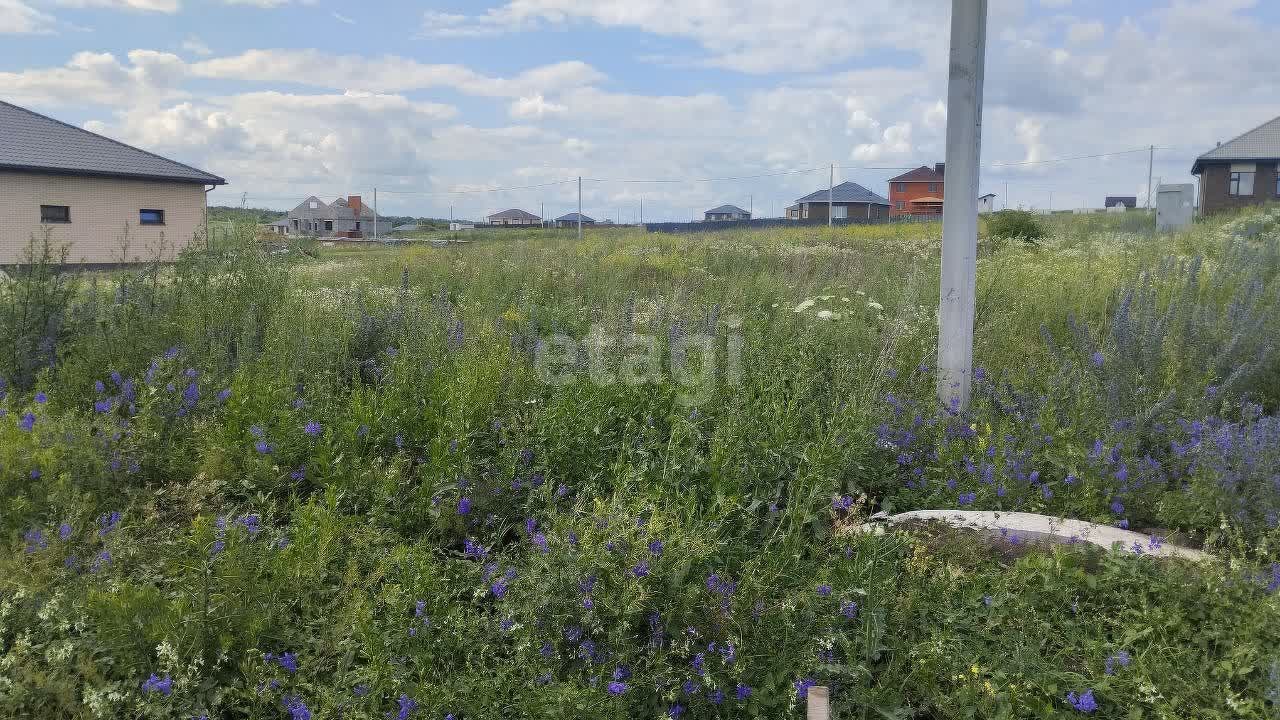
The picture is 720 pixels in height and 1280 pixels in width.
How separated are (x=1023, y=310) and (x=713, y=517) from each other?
4357mm

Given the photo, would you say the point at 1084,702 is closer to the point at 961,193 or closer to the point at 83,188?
the point at 961,193

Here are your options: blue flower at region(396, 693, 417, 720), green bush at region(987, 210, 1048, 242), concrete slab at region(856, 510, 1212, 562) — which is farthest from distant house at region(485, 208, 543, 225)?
blue flower at region(396, 693, 417, 720)

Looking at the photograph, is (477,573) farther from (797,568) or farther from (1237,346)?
(1237,346)

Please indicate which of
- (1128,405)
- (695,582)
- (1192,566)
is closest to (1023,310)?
(1128,405)

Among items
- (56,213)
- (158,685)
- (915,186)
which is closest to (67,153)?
(56,213)

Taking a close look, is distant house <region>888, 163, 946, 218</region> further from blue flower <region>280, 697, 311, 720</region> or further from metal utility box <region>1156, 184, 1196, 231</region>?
blue flower <region>280, 697, 311, 720</region>

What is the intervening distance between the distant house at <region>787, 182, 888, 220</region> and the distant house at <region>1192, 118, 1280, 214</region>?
24.1m

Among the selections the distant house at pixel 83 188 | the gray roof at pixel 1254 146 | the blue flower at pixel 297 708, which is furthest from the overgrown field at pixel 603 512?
the gray roof at pixel 1254 146

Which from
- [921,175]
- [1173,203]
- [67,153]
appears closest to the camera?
[1173,203]

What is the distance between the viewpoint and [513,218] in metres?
65.9

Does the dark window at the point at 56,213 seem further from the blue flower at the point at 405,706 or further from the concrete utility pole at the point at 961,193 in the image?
the blue flower at the point at 405,706

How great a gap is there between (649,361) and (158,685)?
274 cm

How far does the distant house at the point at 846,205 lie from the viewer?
61.4 meters

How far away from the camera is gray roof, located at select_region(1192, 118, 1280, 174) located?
3625cm
